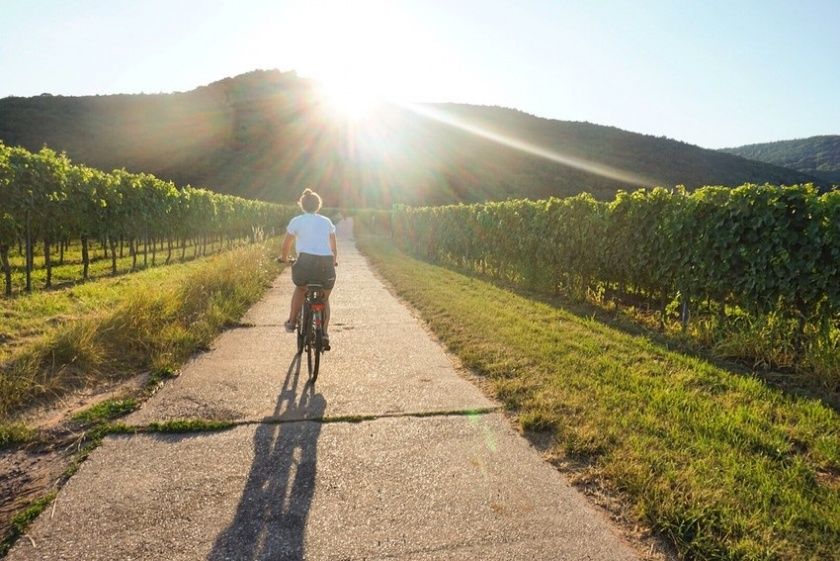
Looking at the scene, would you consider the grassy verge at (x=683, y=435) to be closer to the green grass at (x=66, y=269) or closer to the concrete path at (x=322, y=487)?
the concrete path at (x=322, y=487)

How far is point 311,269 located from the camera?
236 inches

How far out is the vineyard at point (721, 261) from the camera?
255 inches

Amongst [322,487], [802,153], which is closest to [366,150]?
[802,153]

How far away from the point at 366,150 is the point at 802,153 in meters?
126

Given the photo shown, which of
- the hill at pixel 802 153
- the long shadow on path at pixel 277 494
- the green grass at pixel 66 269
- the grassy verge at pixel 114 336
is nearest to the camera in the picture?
the long shadow on path at pixel 277 494

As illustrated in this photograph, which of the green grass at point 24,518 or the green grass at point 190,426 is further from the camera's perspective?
the green grass at point 190,426

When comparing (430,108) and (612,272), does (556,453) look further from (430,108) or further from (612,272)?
(430,108)

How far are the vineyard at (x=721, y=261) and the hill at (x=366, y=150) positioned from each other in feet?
220

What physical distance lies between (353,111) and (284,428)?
15380 centimetres

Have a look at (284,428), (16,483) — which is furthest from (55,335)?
(284,428)

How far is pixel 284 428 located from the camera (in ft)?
14.5

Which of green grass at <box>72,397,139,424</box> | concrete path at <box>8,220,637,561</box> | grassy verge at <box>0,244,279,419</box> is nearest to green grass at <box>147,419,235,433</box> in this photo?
concrete path at <box>8,220,637,561</box>

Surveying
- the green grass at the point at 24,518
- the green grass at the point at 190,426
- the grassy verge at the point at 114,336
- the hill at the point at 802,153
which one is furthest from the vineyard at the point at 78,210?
the hill at the point at 802,153

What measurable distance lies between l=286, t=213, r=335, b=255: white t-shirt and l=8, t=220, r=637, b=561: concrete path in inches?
62.6
